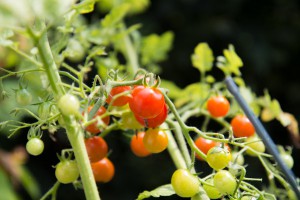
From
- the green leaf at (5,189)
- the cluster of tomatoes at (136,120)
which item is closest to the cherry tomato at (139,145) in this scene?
the cluster of tomatoes at (136,120)

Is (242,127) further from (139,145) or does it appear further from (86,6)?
(86,6)

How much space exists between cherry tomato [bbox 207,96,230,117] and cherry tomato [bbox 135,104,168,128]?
164 mm

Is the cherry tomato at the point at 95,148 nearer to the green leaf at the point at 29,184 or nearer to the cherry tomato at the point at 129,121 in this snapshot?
the cherry tomato at the point at 129,121

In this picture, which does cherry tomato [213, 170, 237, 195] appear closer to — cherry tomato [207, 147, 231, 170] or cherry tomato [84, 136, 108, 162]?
cherry tomato [207, 147, 231, 170]

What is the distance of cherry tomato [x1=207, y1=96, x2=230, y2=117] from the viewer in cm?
77

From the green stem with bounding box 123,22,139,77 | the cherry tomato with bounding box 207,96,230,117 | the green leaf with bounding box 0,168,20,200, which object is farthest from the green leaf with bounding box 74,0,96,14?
the green leaf with bounding box 0,168,20,200

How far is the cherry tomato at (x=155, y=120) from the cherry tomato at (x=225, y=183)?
10 centimetres

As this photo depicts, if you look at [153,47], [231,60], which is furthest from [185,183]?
[153,47]

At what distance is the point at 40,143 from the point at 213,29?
6.15 feet

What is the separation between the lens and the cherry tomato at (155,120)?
616 millimetres

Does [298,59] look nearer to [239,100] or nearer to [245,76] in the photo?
[245,76]

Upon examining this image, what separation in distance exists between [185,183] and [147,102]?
0.09 m

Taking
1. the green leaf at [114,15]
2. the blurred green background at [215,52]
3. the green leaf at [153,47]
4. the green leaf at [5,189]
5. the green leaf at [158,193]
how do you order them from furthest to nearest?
the blurred green background at [215,52]
the green leaf at [5,189]
the green leaf at [153,47]
the green leaf at [114,15]
the green leaf at [158,193]

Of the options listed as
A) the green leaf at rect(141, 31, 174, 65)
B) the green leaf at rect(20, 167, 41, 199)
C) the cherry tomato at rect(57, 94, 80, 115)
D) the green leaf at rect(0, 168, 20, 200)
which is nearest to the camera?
the cherry tomato at rect(57, 94, 80, 115)
